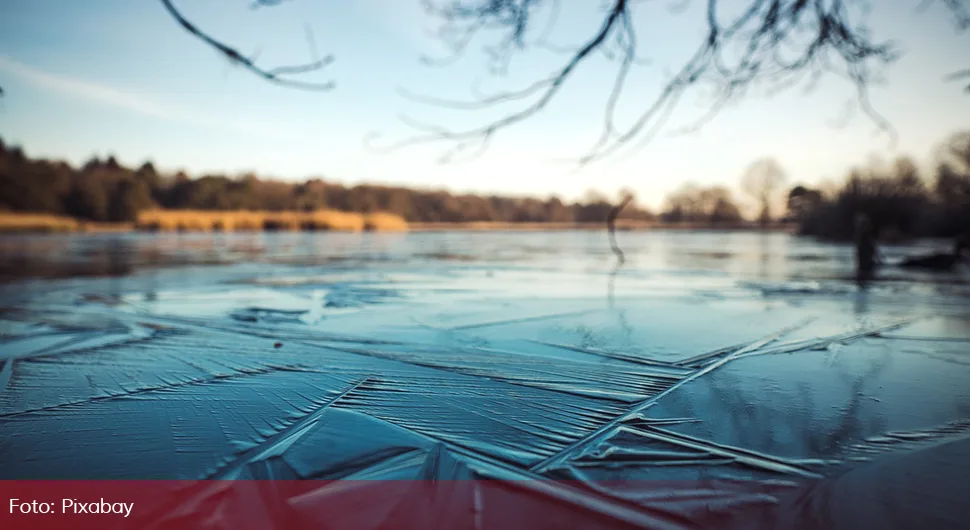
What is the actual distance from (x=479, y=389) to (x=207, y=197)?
51693 mm

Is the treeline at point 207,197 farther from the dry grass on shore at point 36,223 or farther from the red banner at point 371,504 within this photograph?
the red banner at point 371,504

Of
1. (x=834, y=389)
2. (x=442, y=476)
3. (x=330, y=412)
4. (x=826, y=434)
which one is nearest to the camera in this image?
(x=442, y=476)

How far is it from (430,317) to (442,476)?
2.63 meters

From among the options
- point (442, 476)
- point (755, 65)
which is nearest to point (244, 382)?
point (442, 476)

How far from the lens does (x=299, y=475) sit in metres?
1.39

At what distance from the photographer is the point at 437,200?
73.1 m

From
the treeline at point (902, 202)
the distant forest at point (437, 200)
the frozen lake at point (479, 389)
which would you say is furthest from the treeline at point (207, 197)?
the treeline at point (902, 202)

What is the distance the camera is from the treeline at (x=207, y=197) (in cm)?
3125

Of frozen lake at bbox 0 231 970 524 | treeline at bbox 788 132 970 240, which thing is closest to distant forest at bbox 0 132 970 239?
treeline at bbox 788 132 970 240

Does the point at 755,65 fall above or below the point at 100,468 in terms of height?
above

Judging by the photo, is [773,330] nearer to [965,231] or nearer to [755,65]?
[755,65]

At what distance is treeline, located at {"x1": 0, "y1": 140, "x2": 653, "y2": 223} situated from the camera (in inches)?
1230

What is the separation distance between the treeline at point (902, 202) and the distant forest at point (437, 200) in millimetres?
47

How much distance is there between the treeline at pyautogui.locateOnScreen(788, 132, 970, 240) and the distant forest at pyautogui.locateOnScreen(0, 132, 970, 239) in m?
0.05
